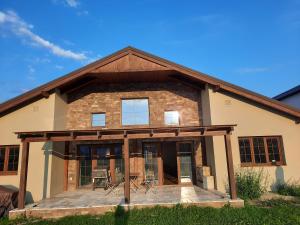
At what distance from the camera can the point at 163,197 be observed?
Result: 8.97 m

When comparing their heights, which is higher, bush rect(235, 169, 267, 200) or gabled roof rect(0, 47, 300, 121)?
gabled roof rect(0, 47, 300, 121)

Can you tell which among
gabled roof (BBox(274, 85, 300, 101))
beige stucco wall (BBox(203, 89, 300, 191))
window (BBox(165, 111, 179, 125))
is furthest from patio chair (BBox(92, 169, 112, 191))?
gabled roof (BBox(274, 85, 300, 101))

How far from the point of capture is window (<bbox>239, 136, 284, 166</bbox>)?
10.5m

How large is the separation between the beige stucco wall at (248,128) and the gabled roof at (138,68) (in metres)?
0.39

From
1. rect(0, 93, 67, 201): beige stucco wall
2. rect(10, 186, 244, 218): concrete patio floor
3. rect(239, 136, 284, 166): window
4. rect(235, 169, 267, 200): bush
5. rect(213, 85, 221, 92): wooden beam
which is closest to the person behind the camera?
rect(10, 186, 244, 218): concrete patio floor

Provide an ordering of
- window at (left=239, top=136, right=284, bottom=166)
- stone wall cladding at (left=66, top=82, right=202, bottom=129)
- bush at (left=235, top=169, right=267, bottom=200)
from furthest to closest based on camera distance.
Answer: stone wall cladding at (left=66, top=82, right=202, bottom=129), window at (left=239, top=136, right=284, bottom=166), bush at (left=235, top=169, right=267, bottom=200)

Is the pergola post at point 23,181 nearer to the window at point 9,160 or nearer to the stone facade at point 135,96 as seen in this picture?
the window at point 9,160

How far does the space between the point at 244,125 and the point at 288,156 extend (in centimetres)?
236

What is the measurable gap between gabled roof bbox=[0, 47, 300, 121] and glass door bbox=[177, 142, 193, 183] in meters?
3.54

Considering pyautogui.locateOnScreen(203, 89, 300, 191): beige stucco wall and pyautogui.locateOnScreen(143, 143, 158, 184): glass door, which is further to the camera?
pyautogui.locateOnScreen(143, 143, 158, 184): glass door

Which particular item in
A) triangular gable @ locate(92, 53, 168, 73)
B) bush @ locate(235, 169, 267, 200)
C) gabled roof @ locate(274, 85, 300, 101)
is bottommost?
bush @ locate(235, 169, 267, 200)

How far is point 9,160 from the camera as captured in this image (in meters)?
10.3

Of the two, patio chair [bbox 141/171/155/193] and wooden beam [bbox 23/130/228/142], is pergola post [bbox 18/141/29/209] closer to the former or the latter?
wooden beam [bbox 23/130/228/142]

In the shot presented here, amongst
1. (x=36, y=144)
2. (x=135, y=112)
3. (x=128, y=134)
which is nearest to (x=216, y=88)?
(x=135, y=112)
